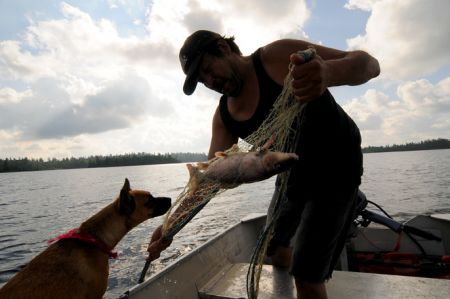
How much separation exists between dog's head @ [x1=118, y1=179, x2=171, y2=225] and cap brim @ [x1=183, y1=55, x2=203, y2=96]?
2463mm

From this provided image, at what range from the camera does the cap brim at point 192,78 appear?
10.7ft

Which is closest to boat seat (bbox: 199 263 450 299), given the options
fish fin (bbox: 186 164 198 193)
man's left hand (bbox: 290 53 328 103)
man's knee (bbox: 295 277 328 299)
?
man's knee (bbox: 295 277 328 299)

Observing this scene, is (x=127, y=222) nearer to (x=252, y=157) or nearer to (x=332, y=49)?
(x=252, y=157)

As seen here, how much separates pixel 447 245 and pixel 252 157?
587 centimetres

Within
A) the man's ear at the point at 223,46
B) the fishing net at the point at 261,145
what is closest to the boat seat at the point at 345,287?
the fishing net at the point at 261,145

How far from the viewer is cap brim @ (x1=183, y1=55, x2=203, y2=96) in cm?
326

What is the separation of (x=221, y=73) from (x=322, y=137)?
1250 mm

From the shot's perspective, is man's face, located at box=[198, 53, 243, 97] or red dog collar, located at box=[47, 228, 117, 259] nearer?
man's face, located at box=[198, 53, 243, 97]

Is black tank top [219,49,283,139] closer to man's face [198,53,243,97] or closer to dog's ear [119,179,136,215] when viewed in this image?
man's face [198,53,243,97]

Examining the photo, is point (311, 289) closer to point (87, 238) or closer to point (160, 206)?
point (87, 238)

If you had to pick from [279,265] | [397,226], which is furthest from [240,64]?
[397,226]

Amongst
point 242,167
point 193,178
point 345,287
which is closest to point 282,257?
point 345,287

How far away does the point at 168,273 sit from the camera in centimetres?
411

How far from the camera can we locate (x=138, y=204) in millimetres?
5594
